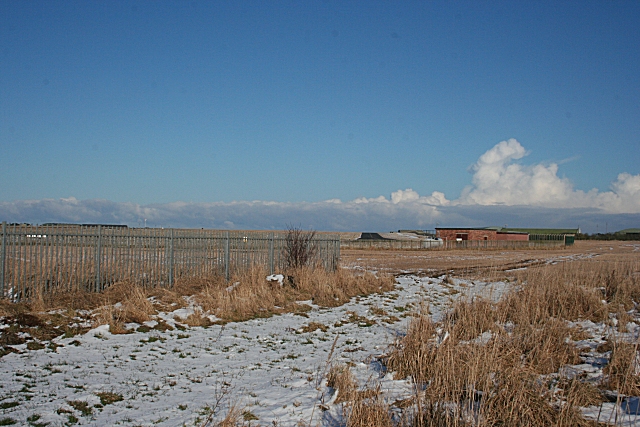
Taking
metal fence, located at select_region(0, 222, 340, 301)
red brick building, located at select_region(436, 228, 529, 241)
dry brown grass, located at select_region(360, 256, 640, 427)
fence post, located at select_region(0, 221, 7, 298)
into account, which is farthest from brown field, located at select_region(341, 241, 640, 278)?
red brick building, located at select_region(436, 228, 529, 241)

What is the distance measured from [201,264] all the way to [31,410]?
1097 cm

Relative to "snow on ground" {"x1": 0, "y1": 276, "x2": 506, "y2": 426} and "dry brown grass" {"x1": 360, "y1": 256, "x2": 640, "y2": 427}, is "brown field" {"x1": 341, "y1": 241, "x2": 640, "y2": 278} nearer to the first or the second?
"dry brown grass" {"x1": 360, "y1": 256, "x2": 640, "y2": 427}

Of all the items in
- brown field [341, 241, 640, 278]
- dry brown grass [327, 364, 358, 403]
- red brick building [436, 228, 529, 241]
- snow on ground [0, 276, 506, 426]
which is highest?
red brick building [436, 228, 529, 241]

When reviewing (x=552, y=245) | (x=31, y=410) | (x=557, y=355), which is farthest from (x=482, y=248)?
(x=31, y=410)

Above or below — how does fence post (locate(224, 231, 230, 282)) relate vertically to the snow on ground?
above

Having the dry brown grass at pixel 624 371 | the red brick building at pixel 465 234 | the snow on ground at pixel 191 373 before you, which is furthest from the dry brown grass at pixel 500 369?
the red brick building at pixel 465 234

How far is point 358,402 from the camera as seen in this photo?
5.59 m

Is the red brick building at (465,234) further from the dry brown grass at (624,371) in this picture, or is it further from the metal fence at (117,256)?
the dry brown grass at (624,371)

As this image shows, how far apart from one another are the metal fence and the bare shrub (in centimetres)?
24

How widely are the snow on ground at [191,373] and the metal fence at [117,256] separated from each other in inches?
132

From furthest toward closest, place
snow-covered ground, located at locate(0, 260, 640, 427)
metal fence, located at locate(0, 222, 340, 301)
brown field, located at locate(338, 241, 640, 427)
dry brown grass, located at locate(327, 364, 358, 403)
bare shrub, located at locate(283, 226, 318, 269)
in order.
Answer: bare shrub, located at locate(283, 226, 318, 269) → metal fence, located at locate(0, 222, 340, 301) → dry brown grass, located at locate(327, 364, 358, 403) → snow-covered ground, located at locate(0, 260, 640, 427) → brown field, located at locate(338, 241, 640, 427)

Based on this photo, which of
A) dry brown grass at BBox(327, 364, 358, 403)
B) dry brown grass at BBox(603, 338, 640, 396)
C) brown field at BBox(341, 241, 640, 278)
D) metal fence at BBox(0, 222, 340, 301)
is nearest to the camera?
dry brown grass at BBox(327, 364, 358, 403)

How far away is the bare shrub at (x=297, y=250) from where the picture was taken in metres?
19.2

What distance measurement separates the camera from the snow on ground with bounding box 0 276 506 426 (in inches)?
231
